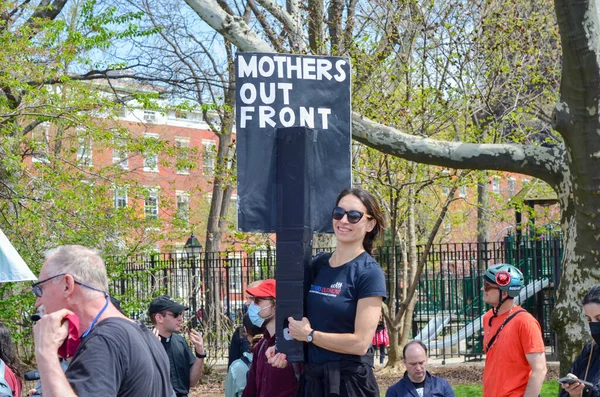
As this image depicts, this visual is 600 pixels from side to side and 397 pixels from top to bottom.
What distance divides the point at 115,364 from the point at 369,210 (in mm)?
2096

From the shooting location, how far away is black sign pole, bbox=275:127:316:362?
4.70m

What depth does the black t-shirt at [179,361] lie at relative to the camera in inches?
301

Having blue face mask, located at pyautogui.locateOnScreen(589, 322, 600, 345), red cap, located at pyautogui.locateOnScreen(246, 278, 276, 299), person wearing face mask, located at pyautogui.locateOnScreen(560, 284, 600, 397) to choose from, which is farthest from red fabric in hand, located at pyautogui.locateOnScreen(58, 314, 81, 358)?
blue face mask, located at pyautogui.locateOnScreen(589, 322, 600, 345)

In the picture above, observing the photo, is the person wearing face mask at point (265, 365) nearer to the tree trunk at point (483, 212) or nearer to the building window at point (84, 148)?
the tree trunk at point (483, 212)

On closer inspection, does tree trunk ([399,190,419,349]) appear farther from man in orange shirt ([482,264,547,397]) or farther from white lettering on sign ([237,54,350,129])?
white lettering on sign ([237,54,350,129])

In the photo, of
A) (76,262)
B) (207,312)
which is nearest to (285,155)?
(76,262)

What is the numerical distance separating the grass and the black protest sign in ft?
26.5

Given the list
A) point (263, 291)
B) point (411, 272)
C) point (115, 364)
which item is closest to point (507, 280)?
point (263, 291)

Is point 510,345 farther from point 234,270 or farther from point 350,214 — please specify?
point 234,270

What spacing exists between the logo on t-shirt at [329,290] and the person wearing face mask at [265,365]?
33.3 inches

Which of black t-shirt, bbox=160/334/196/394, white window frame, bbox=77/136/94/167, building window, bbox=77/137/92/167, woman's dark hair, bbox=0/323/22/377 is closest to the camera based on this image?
woman's dark hair, bbox=0/323/22/377

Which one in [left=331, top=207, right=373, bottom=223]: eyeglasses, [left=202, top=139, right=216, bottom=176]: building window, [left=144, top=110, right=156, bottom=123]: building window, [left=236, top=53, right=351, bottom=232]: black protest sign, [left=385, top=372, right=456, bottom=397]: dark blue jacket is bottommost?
[left=385, top=372, right=456, bottom=397]: dark blue jacket

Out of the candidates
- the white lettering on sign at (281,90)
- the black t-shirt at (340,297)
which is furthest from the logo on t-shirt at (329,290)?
the white lettering on sign at (281,90)

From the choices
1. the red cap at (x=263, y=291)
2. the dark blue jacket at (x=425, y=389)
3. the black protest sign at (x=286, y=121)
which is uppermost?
the black protest sign at (x=286, y=121)
